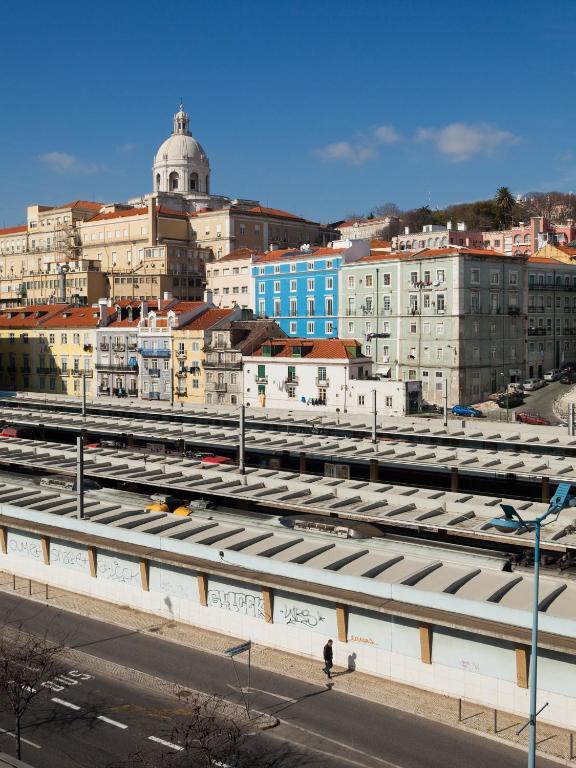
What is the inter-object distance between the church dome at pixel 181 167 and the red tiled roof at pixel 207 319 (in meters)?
51.9

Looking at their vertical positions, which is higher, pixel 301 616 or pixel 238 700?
pixel 301 616

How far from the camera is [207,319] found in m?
85.0

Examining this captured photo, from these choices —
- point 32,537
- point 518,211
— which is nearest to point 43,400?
point 32,537

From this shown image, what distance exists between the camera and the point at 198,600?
26.4m

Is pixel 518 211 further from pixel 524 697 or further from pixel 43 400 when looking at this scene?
pixel 524 697

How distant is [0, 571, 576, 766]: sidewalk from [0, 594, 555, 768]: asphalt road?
13.8 inches

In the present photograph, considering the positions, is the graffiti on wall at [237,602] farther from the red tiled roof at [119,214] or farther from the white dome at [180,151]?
the white dome at [180,151]

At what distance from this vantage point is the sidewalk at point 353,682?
19.6 meters

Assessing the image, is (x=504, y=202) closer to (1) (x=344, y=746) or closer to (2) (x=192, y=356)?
(2) (x=192, y=356)

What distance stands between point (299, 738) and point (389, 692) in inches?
129

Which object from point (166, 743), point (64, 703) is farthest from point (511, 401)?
point (166, 743)

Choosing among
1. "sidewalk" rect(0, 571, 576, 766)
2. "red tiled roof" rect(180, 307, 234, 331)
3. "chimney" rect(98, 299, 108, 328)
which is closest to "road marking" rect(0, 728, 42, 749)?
"sidewalk" rect(0, 571, 576, 766)

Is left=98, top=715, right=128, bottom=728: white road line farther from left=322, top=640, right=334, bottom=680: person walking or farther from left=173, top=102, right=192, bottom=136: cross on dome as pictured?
left=173, top=102, right=192, bottom=136: cross on dome

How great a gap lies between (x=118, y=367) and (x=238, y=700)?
7027cm
